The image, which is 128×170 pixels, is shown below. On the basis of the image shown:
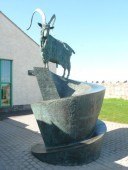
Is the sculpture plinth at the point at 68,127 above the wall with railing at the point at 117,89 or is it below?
above

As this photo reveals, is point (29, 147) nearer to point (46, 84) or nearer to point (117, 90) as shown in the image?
point (46, 84)

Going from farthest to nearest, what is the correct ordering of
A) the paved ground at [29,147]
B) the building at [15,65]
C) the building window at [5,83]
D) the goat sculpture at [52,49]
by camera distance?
1. the building at [15,65]
2. the building window at [5,83]
3. the goat sculpture at [52,49]
4. the paved ground at [29,147]

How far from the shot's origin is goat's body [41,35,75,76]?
295 inches

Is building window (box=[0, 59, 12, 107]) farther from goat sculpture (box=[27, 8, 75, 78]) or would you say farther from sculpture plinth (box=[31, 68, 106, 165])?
sculpture plinth (box=[31, 68, 106, 165])

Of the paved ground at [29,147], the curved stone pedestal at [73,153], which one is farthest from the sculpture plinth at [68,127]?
the paved ground at [29,147]

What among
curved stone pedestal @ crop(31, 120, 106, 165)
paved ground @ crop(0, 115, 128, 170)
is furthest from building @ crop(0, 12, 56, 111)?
curved stone pedestal @ crop(31, 120, 106, 165)

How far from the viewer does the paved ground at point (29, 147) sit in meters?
6.64

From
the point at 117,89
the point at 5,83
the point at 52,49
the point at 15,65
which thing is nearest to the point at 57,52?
the point at 52,49

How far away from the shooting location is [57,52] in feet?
26.0

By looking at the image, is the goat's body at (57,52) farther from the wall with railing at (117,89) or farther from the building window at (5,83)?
the wall with railing at (117,89)

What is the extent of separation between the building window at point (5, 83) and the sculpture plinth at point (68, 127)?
9.79 meters

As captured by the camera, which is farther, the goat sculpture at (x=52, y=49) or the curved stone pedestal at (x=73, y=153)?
the goat sculpture at (x=52, y=49)

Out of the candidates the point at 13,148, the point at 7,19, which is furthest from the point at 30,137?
the point at 7,19

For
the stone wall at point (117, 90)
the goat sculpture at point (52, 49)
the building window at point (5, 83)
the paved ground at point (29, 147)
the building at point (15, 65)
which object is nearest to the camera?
the paved ground at point (29, 147)
